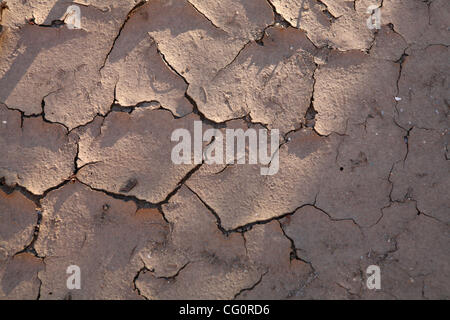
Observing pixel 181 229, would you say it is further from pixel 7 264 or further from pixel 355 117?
pixel 355 117

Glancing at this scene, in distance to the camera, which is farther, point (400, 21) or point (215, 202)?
point (400, 21)

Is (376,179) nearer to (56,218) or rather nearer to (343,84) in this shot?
(343,84)

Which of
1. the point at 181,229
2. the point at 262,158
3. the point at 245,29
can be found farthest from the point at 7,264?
the point at 245,29

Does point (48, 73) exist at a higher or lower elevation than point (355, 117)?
higher

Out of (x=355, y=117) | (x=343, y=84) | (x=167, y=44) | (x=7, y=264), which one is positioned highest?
(x=167, y=44)

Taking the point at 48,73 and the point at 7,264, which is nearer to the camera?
the point at 7,264

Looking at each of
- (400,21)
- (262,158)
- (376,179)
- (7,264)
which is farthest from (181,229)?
(400,21)
